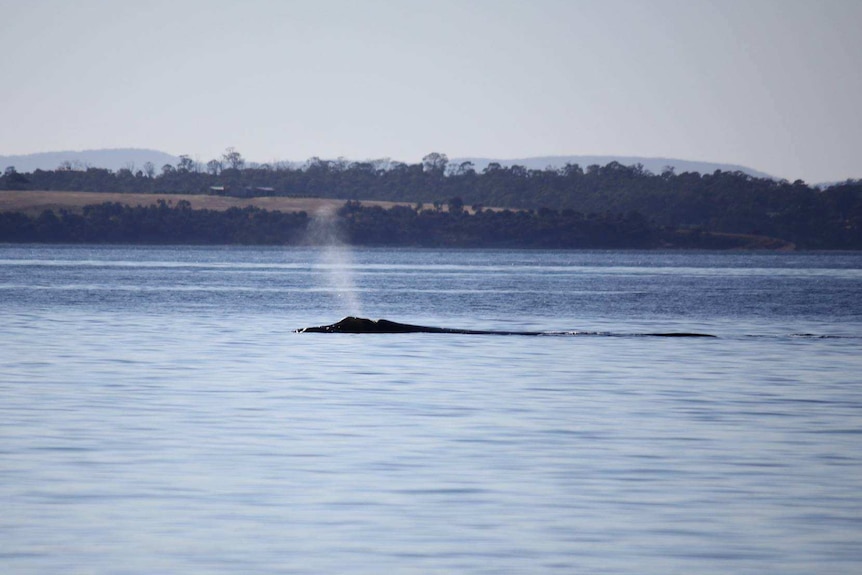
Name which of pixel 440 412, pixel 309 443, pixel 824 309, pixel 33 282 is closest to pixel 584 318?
pixel 824 309

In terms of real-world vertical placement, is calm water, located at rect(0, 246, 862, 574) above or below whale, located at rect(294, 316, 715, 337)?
above

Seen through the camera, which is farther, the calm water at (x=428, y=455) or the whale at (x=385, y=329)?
the whale at (x=385, y=329)

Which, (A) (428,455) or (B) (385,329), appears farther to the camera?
(B) (385,329)

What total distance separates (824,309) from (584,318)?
16.0m

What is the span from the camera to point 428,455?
2056 centimetres

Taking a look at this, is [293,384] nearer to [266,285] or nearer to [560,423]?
[560,423]

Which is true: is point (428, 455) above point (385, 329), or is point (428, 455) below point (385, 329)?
above

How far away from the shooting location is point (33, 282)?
10238cm

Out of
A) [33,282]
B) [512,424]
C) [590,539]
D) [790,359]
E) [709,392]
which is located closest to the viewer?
[590,539]

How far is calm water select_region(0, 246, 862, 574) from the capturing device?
1480 cm

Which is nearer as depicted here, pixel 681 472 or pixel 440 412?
pixel 681 472

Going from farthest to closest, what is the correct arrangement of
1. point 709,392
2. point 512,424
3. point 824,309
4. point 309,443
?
point 824,309 → point 709,392 → point 512,424 → point 309,443

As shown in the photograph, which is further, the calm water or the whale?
the whale

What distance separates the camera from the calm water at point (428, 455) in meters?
14.8
